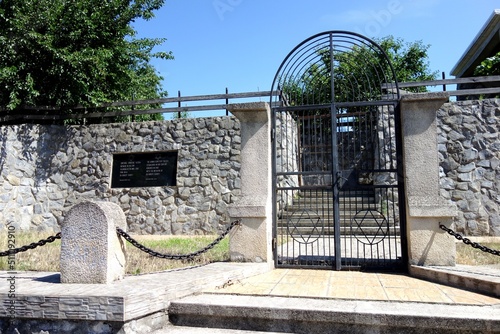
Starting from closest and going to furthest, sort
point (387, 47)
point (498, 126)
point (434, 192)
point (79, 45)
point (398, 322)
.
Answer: point (398, 322)
point (434, 192)
point (498, 126)
point (79, 45)
point (387, 47)

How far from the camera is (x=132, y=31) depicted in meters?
12.9

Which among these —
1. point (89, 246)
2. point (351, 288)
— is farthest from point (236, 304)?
point (89, 246)

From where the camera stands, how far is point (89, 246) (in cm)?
376

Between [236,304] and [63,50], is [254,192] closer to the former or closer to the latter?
[236,304]

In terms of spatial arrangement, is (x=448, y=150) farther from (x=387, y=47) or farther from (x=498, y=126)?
(x=387, y=47)

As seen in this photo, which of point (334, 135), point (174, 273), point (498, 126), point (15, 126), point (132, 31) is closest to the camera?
point (174, 273)

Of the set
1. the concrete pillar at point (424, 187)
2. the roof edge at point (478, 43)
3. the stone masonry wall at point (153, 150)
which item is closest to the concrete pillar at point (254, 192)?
the concrete pillar at point (424, 187)

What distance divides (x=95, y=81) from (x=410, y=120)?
9.85 metres

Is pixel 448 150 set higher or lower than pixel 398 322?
higher

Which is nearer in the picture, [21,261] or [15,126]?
[21,261]

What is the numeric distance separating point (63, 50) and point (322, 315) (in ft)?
35.6

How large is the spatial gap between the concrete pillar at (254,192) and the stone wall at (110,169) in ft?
16.9

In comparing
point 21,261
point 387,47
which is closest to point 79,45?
point 21,261

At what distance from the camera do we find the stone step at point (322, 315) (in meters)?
3.03
